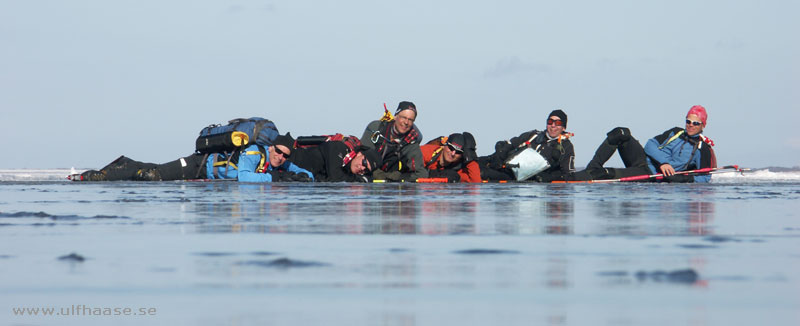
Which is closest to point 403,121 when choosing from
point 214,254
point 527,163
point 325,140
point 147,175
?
point 325,140

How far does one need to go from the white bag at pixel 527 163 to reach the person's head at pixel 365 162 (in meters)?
2.52

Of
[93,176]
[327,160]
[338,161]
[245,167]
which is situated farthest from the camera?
[93,176]

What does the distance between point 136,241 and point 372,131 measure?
371 inches

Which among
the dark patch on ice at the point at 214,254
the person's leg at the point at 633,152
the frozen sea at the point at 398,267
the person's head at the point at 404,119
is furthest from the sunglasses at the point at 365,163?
the dark patch on ice at the point at 214,254

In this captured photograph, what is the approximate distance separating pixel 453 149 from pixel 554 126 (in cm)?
187

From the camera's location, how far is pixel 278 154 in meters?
14.6

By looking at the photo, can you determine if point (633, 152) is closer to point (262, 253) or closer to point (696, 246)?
point (696, 246)

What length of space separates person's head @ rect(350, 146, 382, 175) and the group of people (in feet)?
0.05

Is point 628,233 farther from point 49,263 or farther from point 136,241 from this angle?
point 49,263

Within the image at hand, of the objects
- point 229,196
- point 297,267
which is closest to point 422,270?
point 297,267

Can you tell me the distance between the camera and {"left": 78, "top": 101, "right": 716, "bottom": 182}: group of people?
14.7 metres

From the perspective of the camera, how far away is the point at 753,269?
14.8 feet

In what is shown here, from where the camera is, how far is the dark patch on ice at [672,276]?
413 centimetres

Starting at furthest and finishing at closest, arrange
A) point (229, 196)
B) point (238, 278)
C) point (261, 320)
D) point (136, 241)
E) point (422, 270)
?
point (229, 196) → point (136, 241) → point (422, 270) → point (238, 278) → point (261, 320)
